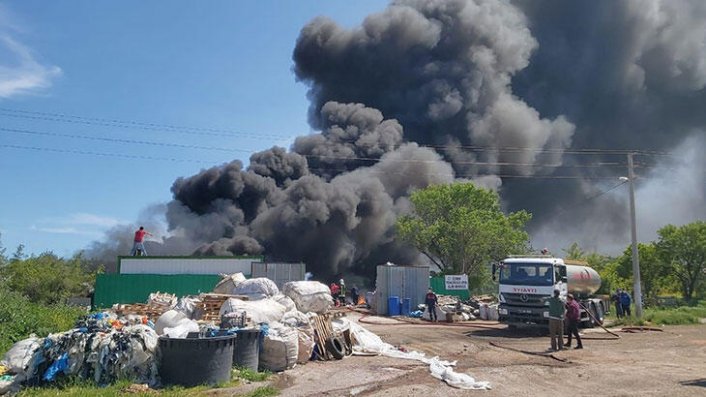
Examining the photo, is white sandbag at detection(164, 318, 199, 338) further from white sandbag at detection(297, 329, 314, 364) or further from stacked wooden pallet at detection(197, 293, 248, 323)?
stacked wooden pallet at detection(197, 293, 248, 323)

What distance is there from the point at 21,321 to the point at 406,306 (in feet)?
58.7

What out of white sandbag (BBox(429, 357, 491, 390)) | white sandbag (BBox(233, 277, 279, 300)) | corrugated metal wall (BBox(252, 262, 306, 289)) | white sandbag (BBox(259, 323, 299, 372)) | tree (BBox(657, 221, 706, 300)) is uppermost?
tree (BBox(657, 221, 706, 300))

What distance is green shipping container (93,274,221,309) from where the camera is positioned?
28.1m

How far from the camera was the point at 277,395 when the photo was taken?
9242 mm

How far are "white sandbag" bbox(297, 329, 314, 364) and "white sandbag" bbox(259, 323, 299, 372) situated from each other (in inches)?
19.2

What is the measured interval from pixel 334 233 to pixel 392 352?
35.0 metres

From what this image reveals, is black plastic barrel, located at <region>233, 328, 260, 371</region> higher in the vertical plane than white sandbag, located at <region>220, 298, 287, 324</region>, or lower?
lower

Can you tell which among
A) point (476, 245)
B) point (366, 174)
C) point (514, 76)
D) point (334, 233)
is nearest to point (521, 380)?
point (476, 245)

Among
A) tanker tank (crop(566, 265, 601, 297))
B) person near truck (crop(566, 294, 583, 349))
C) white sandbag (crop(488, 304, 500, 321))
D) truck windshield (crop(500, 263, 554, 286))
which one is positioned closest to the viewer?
person near truck (crop(566, 294, 583, 349))

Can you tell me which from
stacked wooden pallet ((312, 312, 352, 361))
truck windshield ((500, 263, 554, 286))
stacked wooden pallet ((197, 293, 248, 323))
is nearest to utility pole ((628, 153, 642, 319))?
truck windshield ((500, 263, 554, 286))

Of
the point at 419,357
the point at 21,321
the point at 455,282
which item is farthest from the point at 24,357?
the point at 455,282

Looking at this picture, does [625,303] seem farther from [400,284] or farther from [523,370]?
[523,370]

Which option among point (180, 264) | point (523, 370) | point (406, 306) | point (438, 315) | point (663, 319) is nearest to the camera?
point (523, 370)

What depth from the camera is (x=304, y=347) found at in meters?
12.4
